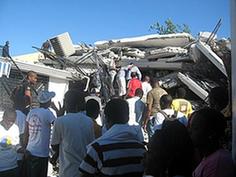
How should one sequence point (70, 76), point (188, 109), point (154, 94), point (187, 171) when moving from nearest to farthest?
1. point (187, 171)
2. point (188, 109)
3. point (154, 94)
4. point (70, 76)

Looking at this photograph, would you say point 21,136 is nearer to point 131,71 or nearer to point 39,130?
point 39,130

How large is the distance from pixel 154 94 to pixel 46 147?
2.83 metres

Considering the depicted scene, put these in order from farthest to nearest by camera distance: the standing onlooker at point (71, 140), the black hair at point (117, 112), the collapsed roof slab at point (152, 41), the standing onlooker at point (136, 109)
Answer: the collapsed roof slab at point (152, 41) → the standing onlooker at point (136, 109) → the standing onlooker at point (71, 140) → the black hair at point (117, 112)

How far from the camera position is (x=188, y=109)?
6316mm

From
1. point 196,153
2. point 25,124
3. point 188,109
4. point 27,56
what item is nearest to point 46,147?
point 25,124

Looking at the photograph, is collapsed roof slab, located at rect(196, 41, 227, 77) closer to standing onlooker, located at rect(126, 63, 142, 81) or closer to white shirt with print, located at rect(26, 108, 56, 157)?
standing onlooker, located at rect(126, 63, 142, 81)

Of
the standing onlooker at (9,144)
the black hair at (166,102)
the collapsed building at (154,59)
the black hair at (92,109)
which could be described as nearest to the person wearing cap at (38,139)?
the standing onlooker at (9,144)

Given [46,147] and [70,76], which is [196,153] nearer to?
[46,147]

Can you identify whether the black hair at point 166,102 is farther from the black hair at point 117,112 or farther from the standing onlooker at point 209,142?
the standing onlooker at point 209,142

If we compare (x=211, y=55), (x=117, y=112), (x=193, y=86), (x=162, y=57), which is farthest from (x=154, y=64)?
(x=117, y=112)

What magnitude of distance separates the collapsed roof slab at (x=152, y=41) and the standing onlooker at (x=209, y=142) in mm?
10010

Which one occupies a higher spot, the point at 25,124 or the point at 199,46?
the point at 199,46

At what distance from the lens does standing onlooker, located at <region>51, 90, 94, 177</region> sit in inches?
152

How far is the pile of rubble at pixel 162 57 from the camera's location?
988 cm
